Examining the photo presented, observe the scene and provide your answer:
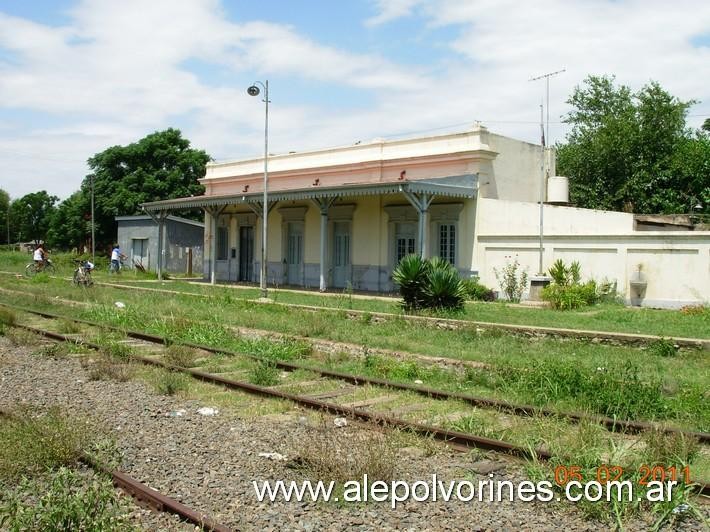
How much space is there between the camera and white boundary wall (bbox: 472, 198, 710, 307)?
58.4ft

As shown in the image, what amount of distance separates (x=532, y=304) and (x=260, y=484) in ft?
50.8

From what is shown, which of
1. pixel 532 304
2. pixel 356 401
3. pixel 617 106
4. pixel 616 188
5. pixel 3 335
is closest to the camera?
pixel 356 401

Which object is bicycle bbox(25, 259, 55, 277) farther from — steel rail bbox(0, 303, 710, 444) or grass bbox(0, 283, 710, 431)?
steel rail bbox(0, 303, 710, 444)

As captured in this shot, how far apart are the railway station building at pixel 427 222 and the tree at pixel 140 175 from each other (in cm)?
1772

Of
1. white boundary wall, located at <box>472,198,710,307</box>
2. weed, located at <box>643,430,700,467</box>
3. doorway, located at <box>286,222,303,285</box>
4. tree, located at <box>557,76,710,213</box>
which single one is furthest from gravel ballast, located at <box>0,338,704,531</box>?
tree, located at <box>557,76,710,213</box>

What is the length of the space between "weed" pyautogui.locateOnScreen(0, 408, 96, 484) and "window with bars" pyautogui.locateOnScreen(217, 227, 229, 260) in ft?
86.5

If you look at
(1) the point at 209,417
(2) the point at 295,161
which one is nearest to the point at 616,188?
(2) the point at 295,161

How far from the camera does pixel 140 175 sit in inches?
1957

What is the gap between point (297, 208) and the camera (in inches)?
1113

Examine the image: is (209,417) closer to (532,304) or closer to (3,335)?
(3,335)

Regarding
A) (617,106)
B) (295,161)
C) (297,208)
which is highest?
(617,106)

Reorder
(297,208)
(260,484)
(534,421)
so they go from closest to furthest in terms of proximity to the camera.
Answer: (260,484) < (534,421) < (297,208)

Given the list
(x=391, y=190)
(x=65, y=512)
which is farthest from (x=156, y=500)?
(x=391, y=190)
